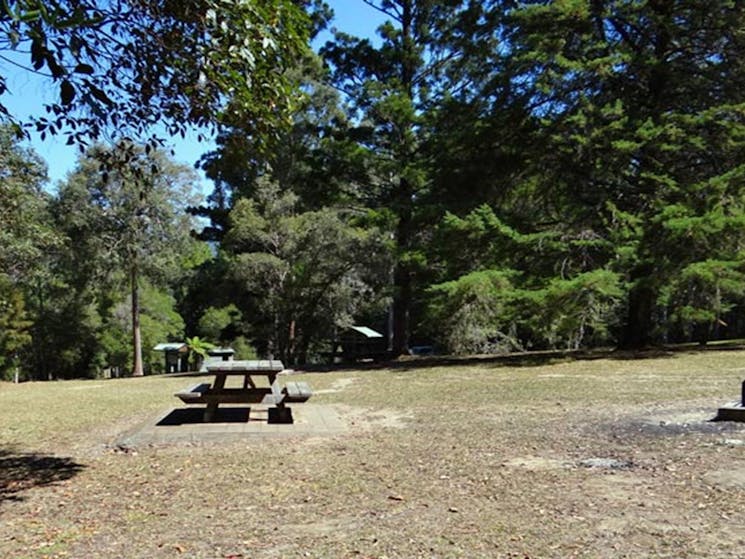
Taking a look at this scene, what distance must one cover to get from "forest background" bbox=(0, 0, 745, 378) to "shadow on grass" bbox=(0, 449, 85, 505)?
249 cm

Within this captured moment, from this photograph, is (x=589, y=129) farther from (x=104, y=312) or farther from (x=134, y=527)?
(x=104, y=312)

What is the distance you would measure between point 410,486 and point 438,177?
48.6 feet

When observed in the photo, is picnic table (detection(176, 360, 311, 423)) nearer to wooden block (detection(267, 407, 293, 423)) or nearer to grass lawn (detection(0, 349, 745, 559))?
wooden block (detection(267, 407, 293, 423))

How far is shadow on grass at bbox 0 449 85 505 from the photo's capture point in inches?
195

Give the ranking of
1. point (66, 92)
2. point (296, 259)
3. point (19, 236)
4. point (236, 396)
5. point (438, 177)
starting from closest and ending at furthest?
point (66, 92), point (236, 396), point (19, 236), point (438, 177), point (296, 259)

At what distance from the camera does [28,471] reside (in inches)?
219

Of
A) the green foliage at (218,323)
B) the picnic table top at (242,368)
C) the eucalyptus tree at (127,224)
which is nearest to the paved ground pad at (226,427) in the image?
the picnic table top at (242,368)

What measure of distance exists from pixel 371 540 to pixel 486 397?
20.6ft

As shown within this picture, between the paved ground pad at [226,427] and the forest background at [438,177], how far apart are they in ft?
8.79

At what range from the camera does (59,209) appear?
2312cm

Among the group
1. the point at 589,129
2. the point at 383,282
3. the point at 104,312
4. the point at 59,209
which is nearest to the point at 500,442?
the point at 589,129

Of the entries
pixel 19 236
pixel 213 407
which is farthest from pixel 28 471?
pixel 19 236

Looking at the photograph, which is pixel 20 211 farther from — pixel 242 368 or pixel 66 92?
pixel 66 92

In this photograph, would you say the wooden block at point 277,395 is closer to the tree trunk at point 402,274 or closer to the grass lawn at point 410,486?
the grass lawn at point 410,486
